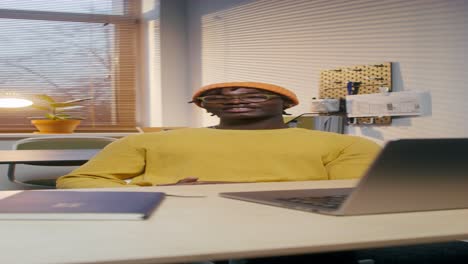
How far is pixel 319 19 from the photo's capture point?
339 centimetres

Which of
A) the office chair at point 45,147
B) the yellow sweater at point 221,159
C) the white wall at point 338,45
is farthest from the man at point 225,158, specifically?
the office chair at point 45,147

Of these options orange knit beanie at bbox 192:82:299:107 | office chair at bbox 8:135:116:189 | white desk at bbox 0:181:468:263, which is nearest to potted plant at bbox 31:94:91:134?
office chair at bbox 8:135:116:189

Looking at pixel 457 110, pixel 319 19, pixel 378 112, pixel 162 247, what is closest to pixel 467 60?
pixel 457 110

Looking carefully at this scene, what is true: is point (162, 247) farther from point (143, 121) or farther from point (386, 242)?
point (143, 121)

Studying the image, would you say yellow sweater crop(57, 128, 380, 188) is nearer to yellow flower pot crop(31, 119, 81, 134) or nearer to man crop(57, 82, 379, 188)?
man crop(57, 82, 379, 188)

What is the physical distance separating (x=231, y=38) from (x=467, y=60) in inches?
92.1

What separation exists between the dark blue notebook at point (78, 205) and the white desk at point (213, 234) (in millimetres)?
17

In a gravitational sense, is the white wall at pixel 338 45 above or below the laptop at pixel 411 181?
above

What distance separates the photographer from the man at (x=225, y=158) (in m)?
1.35

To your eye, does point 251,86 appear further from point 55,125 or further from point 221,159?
point 55,125

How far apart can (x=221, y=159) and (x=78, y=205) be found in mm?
662

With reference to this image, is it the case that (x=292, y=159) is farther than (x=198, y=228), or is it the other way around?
(x=292, y=159)

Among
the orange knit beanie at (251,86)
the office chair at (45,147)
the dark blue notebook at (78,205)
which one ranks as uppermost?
the orange knit beanie at (251,86)

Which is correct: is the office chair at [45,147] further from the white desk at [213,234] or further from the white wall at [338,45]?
the white desk at [213,234]
